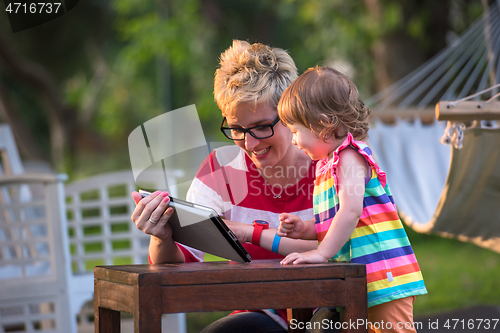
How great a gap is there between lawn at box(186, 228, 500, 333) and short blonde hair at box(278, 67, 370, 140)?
2.87 m

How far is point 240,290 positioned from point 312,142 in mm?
480

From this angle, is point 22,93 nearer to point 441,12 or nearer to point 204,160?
point 441,12

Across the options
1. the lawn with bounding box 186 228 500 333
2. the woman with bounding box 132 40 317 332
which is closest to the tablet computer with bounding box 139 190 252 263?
the woman with bounding box 132 40 317 332

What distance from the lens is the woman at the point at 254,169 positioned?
1.44 metres

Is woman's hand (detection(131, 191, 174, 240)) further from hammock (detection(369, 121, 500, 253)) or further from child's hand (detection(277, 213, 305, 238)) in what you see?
hammock (detection(369, 121, 500, 253))

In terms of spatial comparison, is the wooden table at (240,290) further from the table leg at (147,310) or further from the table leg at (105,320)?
the table leg at (105,320)

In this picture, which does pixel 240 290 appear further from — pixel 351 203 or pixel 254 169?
pixel 254 169

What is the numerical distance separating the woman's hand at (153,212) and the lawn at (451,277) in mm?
2801

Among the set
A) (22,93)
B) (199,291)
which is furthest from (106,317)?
(22,93)

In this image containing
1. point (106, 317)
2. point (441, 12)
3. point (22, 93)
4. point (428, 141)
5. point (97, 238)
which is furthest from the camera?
point (22, 93)

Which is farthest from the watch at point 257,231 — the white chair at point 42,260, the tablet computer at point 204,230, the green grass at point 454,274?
the green grass at point 454,274

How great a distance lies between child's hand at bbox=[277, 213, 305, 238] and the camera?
1.31m

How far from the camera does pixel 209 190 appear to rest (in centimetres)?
159

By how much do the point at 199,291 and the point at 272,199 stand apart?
2.03 feet
